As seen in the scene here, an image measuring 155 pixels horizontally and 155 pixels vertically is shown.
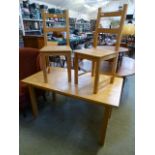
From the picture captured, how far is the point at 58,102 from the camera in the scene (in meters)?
2.33

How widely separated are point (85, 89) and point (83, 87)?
5 cm

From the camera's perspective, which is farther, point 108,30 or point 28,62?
point 28,62

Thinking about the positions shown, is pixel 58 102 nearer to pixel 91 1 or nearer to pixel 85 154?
pixel 85 154

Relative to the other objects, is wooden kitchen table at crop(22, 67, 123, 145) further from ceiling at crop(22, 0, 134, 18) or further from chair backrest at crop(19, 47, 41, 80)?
ceiling at crop(22, 0, 134, 18)

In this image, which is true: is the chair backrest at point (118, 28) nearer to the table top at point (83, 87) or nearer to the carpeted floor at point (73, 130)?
the table top at point (83, 87)

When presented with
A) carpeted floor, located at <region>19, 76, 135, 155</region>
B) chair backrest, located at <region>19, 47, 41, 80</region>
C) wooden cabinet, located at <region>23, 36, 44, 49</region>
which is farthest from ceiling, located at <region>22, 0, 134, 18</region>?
carpeted floor, located at <region>19, 76, 135, 155</region>

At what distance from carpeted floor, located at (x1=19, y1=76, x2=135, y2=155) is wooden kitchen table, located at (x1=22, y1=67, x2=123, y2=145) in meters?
0.14

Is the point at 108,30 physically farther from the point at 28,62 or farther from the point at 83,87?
the point at 28,62

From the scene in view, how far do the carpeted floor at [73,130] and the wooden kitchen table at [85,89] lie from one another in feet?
0.47

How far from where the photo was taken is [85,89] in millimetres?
1549

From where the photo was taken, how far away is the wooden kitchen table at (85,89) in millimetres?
1344

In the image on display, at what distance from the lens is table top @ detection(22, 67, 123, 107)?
136 cm

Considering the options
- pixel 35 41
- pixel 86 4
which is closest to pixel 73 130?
pixel 35 41
